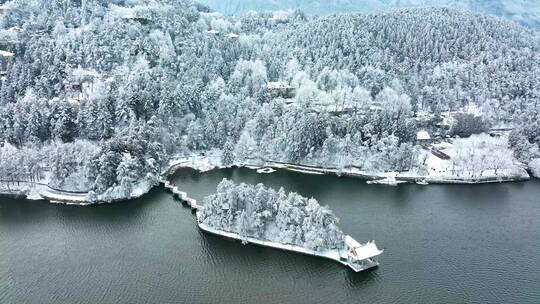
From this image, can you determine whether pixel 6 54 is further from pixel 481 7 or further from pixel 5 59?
pixel 481 7

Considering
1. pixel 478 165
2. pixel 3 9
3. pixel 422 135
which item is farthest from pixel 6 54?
pixel 478 165

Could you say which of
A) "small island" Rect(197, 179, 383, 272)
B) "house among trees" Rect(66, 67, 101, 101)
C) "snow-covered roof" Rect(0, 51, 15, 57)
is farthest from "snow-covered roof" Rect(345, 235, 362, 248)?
"snow-covered roof" Rect(0, 51, 15, 57)

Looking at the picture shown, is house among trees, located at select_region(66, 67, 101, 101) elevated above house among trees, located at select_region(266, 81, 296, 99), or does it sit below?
below

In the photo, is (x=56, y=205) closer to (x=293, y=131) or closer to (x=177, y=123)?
(x=177, y=123)

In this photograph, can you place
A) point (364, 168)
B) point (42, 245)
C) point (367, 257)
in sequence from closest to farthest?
point (367, 257), point (42, 245), point (364, 168)

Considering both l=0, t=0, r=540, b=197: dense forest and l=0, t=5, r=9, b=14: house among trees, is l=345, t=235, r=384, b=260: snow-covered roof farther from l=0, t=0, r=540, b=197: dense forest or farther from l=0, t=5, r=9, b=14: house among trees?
l=0, t=5, r=9, b=14: house among trees

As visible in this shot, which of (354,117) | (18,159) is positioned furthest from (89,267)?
(354,117)
